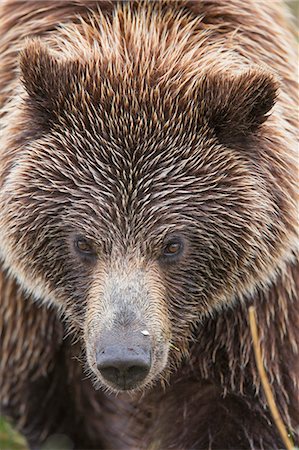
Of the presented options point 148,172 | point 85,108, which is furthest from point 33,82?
point 148,172

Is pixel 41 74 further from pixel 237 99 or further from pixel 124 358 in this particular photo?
pixel 124 358

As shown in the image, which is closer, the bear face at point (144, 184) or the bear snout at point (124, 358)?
the bear snout at point (124, 358)

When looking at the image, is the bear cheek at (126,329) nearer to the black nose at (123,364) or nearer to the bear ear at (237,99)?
the black nose at (123,364)

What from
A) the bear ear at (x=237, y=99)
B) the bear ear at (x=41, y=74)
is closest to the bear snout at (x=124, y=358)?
the bear ear at (x=237, y=99)

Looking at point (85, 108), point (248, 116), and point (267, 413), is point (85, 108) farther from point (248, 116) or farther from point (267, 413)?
point (267, 413)

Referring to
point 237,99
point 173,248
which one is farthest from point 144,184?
point 237,99

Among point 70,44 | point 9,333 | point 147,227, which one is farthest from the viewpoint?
point 9,333
